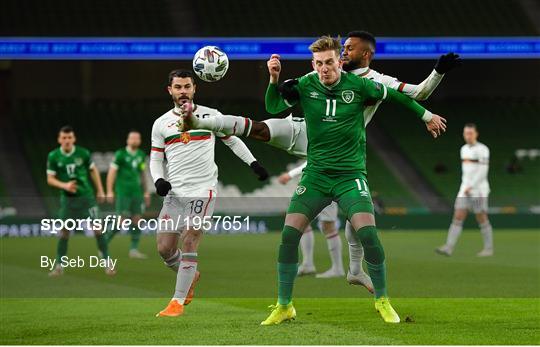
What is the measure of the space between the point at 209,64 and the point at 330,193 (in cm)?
160

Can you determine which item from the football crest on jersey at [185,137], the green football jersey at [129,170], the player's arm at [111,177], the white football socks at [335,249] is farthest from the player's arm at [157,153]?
the green football jersey at [129,170]

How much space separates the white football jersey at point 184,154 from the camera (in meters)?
9.34

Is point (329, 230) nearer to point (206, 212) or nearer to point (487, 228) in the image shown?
point (206, 212)

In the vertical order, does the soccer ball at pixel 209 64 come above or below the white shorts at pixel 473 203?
above

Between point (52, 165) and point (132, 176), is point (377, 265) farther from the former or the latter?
point (132, 176)

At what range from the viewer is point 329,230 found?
13.2 meters

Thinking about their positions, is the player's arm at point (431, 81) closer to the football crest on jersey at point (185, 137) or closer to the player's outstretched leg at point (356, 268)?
the player's outstretched leg at point (356, 268)

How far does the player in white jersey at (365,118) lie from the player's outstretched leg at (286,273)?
84 centimetres

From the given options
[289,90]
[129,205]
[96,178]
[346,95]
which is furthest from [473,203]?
[289,90]

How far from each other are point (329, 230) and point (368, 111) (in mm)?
4541

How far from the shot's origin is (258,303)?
10398mm
